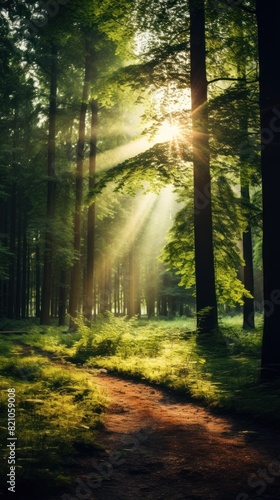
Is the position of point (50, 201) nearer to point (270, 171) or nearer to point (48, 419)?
point (270, 171)

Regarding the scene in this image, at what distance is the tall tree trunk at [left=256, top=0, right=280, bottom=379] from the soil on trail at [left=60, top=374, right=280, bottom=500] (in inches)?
73.4

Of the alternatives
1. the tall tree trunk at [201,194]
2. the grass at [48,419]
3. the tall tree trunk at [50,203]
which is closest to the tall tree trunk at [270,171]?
the grass at [48,419]

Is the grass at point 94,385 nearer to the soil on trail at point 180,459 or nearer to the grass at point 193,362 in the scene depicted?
the grass at point 193,362

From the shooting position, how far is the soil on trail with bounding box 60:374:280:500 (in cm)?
361

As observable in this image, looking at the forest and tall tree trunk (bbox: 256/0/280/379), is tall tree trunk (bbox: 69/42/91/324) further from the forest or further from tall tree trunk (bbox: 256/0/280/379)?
tall tree trunk (bbox: 256/0/280/379)

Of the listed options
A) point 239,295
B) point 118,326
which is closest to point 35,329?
point 118,326

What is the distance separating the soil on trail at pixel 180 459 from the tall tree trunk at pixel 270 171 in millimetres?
1864

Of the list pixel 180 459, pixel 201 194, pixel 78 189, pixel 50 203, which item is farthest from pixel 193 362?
pixel 50 203

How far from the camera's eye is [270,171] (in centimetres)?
743

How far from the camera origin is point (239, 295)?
1373cm

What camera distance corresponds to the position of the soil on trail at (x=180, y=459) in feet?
11.8

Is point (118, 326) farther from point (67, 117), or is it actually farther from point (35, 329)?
point (67, 117)

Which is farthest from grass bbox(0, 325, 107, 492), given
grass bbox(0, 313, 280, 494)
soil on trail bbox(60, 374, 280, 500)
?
soil on trail bbox(60, 374, 280, 500)

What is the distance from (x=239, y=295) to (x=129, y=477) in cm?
1036
